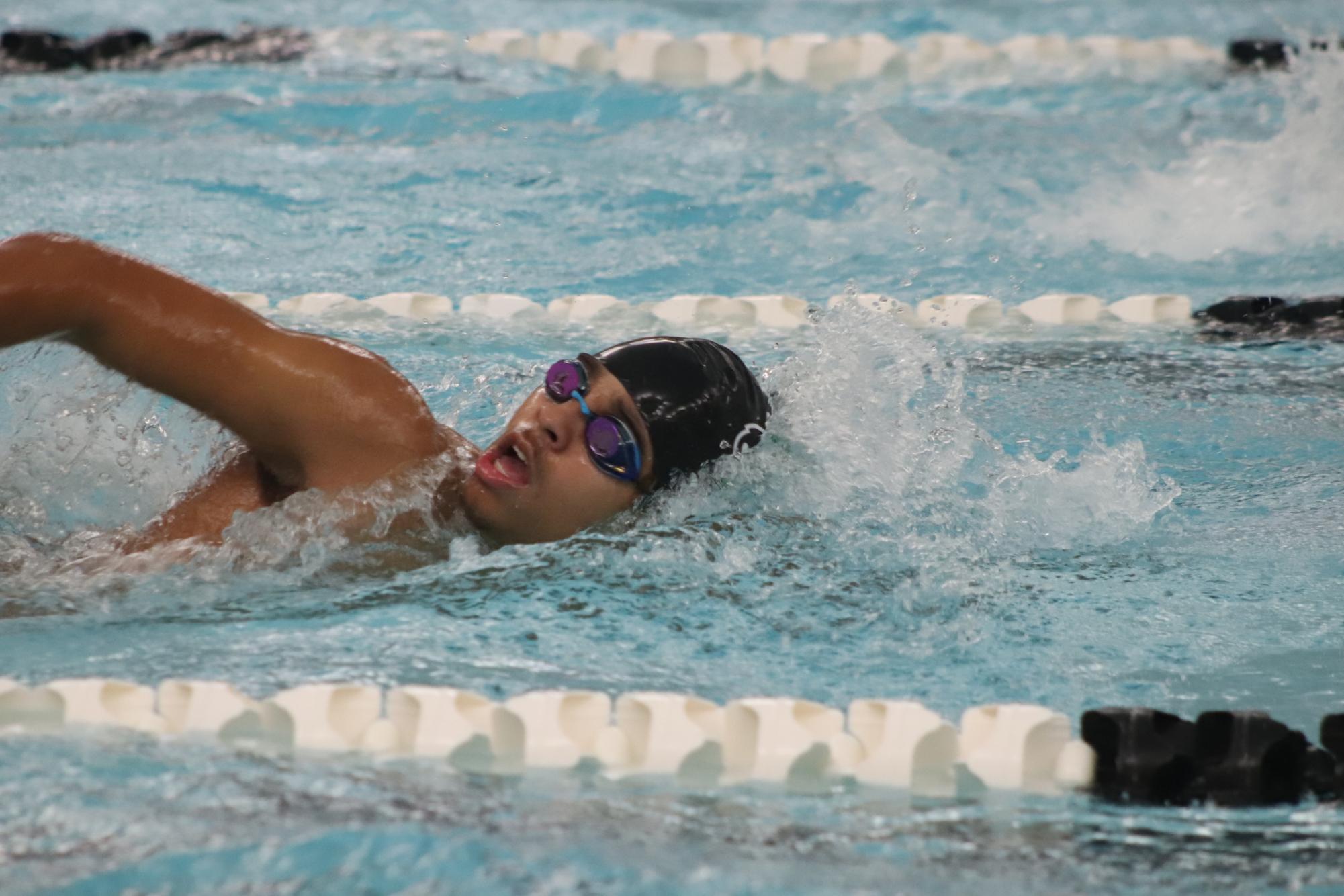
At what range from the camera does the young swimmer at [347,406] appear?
2053mm

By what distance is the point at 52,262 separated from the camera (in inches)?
78.9

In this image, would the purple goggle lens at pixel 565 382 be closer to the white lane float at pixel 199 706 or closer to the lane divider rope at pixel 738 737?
the lane divider rope at pixel 738 737

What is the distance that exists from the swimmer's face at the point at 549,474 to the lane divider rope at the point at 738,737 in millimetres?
460

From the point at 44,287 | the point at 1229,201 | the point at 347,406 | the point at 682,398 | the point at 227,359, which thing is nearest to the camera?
the point at 44,287

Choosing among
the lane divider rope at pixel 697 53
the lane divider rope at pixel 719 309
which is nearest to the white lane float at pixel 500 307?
the lane divider rope at pixel 719 309

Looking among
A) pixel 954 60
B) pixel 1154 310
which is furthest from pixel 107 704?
pixel 954 60

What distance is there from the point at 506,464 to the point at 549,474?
0.07m

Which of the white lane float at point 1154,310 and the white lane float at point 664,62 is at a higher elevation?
the white lane float at point 664,62

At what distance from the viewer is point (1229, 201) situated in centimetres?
531

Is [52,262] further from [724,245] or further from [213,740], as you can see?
[724,245]

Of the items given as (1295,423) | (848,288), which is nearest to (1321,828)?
(848,288)

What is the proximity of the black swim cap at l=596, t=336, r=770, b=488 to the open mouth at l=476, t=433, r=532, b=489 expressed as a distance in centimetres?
22

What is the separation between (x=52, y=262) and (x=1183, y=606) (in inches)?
76.1

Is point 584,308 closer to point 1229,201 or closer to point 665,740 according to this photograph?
point 665,740
